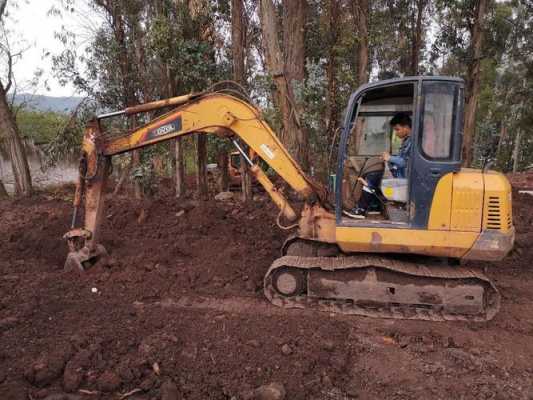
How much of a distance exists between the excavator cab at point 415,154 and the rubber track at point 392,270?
0.50 m

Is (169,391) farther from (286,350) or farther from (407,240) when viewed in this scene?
(407,240)

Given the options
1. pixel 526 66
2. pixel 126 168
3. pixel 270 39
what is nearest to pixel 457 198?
pixel 270 39

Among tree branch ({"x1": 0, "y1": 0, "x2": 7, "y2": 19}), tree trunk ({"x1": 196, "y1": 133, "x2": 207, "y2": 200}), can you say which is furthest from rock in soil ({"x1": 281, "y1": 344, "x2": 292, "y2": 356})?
tree branch ({"x1": 0, "y1": 0, "x2": 7, "y2": 19})

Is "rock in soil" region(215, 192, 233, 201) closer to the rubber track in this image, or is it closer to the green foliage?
the rubber track

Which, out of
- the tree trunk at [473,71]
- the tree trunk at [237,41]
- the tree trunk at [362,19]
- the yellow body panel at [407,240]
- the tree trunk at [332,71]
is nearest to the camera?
the yellow body panel at [407,240]

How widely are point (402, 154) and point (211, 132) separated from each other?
94.7 inches

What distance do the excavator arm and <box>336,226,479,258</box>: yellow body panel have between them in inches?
18.4

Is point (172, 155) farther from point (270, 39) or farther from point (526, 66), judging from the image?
point (526, 66)

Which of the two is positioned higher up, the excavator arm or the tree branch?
the tree branch

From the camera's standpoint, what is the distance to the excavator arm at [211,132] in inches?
213

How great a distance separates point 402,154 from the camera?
4.82 meters

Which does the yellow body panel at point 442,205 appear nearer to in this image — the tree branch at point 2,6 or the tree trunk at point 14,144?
the tree trunk at point 14,144

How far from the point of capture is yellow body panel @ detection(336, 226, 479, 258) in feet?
15.3

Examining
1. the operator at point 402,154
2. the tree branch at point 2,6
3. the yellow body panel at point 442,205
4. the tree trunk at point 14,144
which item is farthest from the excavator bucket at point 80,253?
the tree branch at point 2,6
